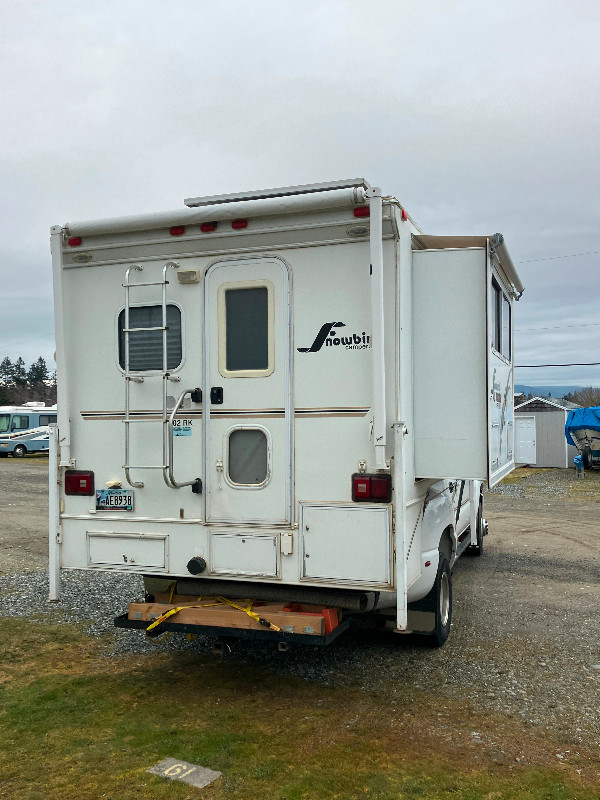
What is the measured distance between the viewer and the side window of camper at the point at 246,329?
5.14 m

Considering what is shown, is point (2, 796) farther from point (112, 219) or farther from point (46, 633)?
point (112, 219)

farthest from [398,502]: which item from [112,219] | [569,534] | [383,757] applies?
[569,534]

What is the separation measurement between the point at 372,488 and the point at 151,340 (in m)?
1.94

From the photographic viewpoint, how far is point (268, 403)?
16.8 ft

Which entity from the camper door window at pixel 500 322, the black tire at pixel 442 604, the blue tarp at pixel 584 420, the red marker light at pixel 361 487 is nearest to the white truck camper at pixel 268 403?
the red marker light at pixel 361 487

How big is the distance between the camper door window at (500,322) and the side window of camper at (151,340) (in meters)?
2.59

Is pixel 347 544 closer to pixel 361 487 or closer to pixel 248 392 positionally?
pixel 361 487

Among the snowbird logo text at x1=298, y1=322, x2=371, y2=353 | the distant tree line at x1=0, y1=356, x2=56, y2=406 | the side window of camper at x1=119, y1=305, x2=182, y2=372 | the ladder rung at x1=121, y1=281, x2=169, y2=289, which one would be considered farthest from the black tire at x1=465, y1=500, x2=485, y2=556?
the distant tree line at x1=0, y1=356, x2=56, y2=406

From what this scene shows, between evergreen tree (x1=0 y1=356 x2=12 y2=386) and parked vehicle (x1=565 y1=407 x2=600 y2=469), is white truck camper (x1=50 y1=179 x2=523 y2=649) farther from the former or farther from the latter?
evergreen tree (x1=0 y1=356 x2=12 y2=386)

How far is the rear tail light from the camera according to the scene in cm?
476

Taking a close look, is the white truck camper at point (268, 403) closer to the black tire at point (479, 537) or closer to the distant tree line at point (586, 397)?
the black tire at point (479, 537)

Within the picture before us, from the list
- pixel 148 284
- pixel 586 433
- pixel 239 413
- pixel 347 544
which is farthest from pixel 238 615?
pixel 586 433

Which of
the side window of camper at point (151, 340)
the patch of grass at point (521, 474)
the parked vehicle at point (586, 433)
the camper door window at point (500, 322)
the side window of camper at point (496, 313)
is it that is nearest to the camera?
the side window of camper at point (151, 340)

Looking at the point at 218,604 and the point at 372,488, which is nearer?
the point at 372,488
